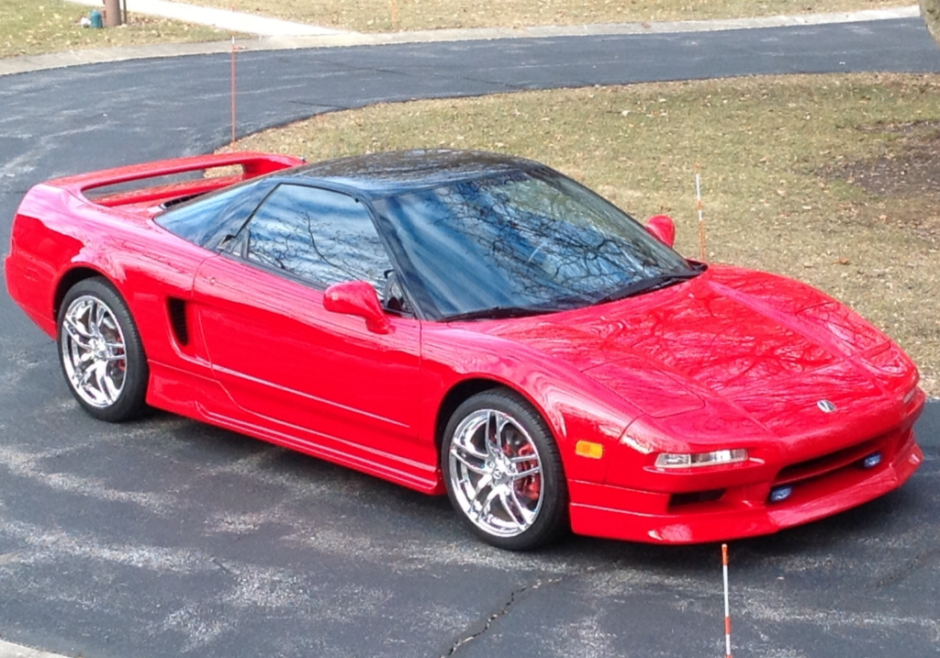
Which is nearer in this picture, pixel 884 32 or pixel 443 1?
pixel 884 32

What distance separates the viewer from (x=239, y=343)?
6.77 metres

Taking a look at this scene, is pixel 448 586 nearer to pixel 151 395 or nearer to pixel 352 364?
pixel 352 364

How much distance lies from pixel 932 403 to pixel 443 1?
74.2 feet

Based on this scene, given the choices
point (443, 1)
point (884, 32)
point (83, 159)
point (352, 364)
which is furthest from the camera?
point (443, 1)

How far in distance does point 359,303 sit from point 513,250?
0.80m

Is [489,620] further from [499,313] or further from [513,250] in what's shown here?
[513,250]

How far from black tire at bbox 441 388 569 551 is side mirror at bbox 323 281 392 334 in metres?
0.53

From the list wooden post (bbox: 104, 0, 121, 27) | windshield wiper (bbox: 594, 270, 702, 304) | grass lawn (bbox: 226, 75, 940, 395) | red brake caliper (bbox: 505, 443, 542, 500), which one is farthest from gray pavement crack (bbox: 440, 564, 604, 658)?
wooden post (bbox: 104, 0, 121, 27)

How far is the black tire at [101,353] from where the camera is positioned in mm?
7336

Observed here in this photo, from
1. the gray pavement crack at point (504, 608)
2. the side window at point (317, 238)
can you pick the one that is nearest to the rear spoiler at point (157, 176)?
the side window at point (317, 238)

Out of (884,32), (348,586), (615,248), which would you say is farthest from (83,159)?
(884,32)

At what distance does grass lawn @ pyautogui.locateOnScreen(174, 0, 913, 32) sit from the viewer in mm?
26266

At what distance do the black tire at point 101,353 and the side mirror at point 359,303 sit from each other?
1.56 metres

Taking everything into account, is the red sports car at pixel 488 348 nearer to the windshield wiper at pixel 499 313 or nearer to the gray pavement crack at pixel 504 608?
the windshield wiper at pixel 499 313
